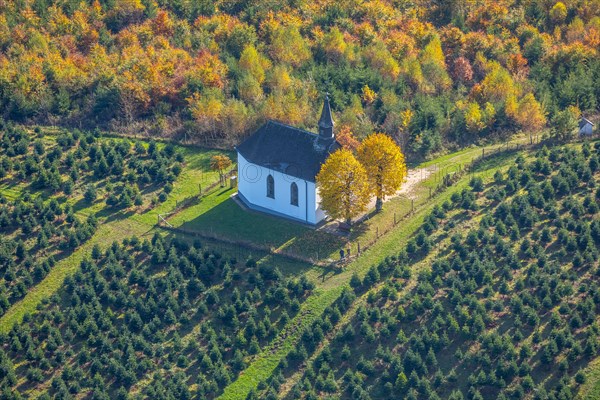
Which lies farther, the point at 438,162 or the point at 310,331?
the point at 438,162

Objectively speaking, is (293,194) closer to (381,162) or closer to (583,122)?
(381,162)

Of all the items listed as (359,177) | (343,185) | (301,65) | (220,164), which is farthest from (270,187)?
(301,65)

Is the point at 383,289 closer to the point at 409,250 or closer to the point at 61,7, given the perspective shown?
the point at 409,250

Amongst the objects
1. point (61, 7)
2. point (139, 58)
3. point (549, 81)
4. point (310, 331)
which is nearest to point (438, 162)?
point (549, 81)

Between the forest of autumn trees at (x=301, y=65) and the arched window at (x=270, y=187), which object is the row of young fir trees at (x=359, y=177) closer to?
the arched window at (x=270, y=187)

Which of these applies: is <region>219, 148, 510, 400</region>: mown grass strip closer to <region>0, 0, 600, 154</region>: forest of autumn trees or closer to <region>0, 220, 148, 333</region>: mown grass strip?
<region>0, 0, 600, 154</region>: forest of autumn trees

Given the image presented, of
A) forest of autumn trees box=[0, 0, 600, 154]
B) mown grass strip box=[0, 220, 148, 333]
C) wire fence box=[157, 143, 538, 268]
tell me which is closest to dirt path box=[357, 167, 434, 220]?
wire fence box=[157, 143, 538, 268]

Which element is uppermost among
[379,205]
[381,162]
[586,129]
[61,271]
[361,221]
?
[381,162]
